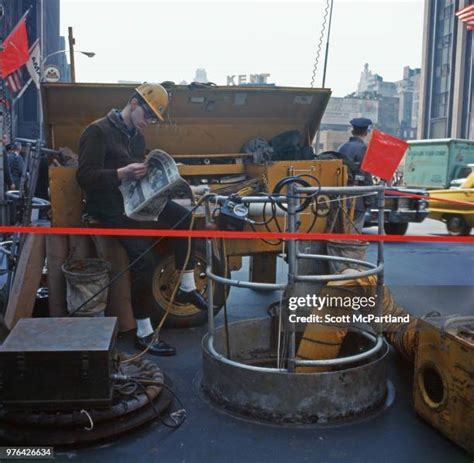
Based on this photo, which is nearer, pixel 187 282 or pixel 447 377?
pixel 447 377

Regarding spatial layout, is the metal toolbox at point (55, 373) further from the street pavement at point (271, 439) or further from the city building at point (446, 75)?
the city building at point (446, 75)

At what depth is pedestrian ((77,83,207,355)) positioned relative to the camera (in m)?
4.45

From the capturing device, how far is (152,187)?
4242 mm

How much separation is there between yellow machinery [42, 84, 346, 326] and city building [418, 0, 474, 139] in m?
37.9

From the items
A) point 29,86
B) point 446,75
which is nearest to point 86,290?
point 29,86

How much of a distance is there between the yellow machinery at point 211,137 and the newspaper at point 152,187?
677mm

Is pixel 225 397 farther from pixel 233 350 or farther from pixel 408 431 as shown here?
pixel 408 431

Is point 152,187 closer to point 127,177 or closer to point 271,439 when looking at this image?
point 127,177

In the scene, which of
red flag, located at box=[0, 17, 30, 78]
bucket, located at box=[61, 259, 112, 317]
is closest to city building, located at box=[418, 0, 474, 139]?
red flag, located at box=[0, 17, 30, 78]

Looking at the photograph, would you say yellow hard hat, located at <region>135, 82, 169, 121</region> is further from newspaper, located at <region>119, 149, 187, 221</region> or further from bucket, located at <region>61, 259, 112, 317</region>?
bucket, located at <region>61, 259, 112, 317</region>

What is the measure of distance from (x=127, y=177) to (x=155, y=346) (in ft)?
4.37

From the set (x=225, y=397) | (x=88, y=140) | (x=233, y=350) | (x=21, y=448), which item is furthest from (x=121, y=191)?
(x=21, y=448)

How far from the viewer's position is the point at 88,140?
447 centimetres

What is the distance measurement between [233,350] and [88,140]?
1937 mm
